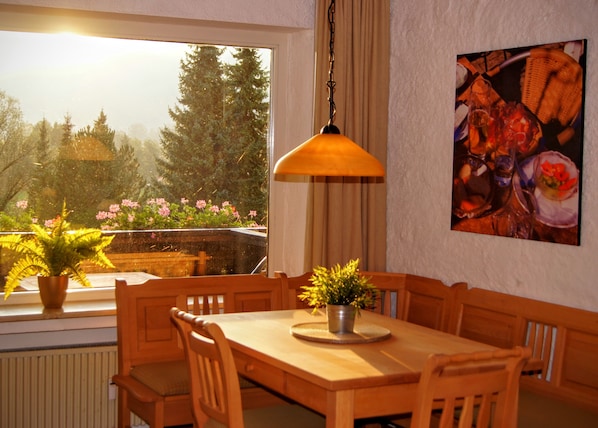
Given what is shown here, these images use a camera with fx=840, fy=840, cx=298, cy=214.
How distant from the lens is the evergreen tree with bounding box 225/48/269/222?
461 centimetres

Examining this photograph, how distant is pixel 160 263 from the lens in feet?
14.7

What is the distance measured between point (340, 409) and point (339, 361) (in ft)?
0.95

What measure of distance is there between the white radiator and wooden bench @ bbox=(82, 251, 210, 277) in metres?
0.46

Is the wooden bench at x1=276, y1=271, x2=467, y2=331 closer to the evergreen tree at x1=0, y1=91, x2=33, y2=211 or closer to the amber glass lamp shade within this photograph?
the amber glass lamp shade

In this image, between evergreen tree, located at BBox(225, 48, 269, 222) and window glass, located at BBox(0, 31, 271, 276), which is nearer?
window glass, located at BBox(0, 31, 271, 276)

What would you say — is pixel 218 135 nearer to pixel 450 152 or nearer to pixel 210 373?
pixel 450 152

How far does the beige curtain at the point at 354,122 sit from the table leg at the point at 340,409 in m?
1.91

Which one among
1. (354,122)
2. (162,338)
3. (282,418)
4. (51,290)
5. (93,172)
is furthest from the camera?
(354,122)

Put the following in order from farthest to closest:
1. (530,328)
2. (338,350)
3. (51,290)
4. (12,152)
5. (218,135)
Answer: (218,135) → (12,152) → (51,290) → (530,328) → (338,350)

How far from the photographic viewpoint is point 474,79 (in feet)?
13.1

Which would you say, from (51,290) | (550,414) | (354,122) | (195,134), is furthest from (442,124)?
(51,290)

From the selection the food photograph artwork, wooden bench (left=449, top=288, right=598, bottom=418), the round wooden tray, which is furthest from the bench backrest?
the food photograph artwork

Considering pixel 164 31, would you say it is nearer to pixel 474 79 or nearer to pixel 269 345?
pixel 474 79

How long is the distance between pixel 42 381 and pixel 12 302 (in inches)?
17.2
